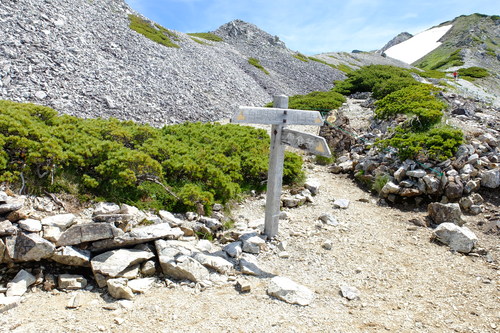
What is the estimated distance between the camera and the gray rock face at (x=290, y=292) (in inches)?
179

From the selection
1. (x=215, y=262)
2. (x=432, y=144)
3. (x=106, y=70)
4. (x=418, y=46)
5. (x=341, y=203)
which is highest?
(x=418, y=46)

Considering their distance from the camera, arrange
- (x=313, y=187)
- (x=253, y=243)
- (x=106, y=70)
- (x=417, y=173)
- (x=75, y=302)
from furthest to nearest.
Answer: (x=106, y=70) → (x=313, y=187) → (x=417, y=173) → (x=253, y=243) → (x=75, y=302)

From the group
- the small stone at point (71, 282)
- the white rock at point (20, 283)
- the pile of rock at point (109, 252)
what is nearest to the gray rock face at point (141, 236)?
the pile of rock at point (109, 252)

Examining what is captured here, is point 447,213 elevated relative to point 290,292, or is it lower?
elevated

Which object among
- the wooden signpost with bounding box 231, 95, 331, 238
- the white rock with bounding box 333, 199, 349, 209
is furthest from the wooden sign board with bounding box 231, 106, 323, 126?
the white rock with bounding box 333, 199, 349, 209

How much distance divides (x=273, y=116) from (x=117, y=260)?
340cm

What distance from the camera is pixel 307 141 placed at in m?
5.79

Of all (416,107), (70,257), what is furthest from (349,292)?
(416,107)

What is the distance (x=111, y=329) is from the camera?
12.8ft

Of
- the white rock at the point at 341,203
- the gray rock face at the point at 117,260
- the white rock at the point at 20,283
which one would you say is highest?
the white rock at the point at 341,203

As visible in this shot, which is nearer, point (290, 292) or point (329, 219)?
point (290, 292)

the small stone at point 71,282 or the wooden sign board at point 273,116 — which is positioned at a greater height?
the wooden sign board at point 273,116

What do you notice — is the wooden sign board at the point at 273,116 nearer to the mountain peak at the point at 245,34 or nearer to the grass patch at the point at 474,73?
the grass patch at the point at 474,73

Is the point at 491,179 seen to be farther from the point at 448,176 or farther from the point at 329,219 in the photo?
the point at 329,219
